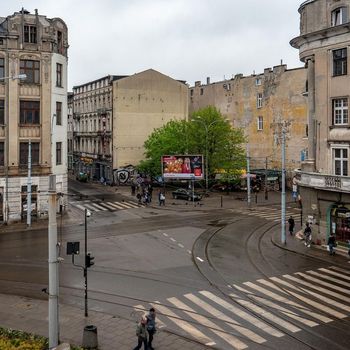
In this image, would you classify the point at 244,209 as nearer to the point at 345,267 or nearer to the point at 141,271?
the point at 345,267

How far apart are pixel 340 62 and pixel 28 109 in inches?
1067

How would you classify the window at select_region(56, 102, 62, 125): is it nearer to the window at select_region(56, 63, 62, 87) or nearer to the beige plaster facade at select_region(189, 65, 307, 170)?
the window at select_region(56, 63, 62, 87)

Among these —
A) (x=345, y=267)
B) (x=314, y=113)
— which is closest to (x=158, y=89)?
(x=314, y=113)

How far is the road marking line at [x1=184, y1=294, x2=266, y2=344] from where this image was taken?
17.4m

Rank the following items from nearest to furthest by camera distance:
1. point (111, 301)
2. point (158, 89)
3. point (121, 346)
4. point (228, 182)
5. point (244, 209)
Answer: point (121, 346), point (111, 301), point (244, 209), point (228, 182), point (158, 89)

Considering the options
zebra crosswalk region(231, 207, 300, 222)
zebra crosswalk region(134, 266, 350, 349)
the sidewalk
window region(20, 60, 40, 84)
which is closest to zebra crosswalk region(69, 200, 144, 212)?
zebra crosswalk region(231, 207, 300, 222)

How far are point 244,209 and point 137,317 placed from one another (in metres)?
34.0

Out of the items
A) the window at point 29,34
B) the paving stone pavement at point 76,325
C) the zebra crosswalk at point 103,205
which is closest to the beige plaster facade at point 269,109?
the zebra crosswalk at point 103,205

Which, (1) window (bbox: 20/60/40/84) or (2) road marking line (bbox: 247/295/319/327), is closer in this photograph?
(2) road marking line (bbox: 247/295/319/327)

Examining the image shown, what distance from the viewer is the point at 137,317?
64.2ft

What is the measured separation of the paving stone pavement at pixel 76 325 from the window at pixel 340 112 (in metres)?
21.5

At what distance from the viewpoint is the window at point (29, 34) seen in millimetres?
45188

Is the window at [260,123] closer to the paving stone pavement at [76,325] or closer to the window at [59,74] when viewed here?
the window at [59,74]

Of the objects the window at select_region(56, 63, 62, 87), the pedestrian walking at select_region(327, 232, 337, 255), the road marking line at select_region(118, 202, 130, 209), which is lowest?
the pedestrian walking at select_region(327, 232, 337, 255)
